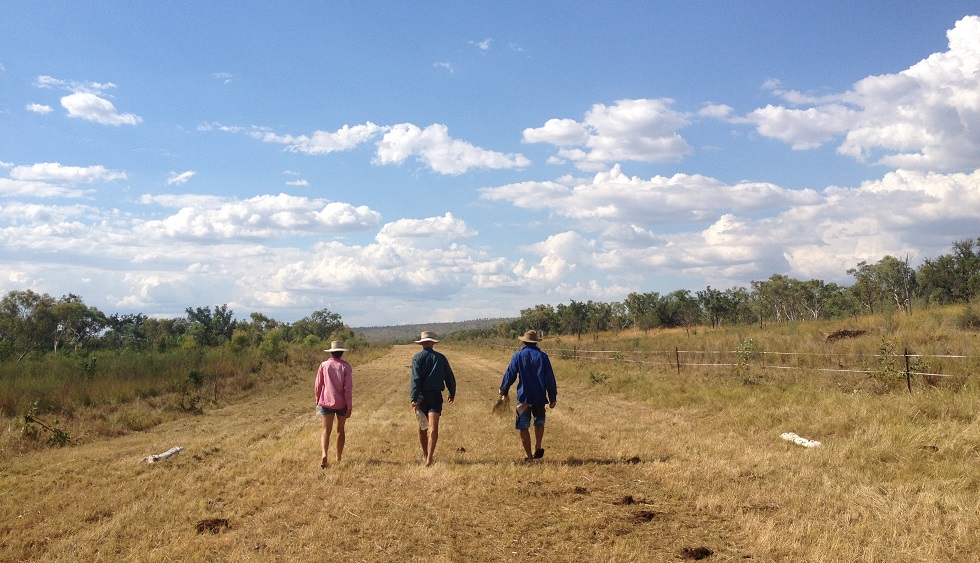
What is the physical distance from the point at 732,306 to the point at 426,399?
241 ft

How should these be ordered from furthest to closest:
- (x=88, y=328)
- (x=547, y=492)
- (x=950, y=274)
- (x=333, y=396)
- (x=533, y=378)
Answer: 1. (x=88, y=328)
2. (x=950, y=274)
3. (x=533, y=378)
4. (x=333, y=396)
5. (x=547, y=492)

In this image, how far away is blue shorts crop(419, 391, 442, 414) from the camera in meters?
9.45

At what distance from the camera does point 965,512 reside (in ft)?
19.4

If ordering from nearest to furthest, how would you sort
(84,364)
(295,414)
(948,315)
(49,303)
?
1. (295,414)
2. (84,364)
3. (948,315)
4. (49,303)

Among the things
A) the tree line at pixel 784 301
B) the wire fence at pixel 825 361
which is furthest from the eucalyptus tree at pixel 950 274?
the wire fence at pixel 825 361

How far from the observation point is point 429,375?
9.52m

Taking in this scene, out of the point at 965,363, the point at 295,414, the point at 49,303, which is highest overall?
the point at 49,303

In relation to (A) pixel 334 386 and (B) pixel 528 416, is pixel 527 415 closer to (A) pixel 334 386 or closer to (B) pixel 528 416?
(B) pixel 528 416

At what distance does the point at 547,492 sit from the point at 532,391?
2.18 m

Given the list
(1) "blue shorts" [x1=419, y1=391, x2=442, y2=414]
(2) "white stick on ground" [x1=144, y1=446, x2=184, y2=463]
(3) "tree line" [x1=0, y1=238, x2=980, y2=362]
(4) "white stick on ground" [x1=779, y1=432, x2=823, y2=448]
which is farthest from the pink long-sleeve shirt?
(3) "tree line" [x1=0, y1=238, x2=980, y2=362]

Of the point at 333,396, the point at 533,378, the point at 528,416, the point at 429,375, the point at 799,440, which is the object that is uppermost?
the point at 429,375

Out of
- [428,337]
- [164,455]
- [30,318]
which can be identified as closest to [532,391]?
[428,337]

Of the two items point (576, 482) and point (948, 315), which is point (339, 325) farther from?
point (576, 482)

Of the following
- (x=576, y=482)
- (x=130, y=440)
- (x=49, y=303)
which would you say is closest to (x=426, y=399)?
(x=576, y=482)
